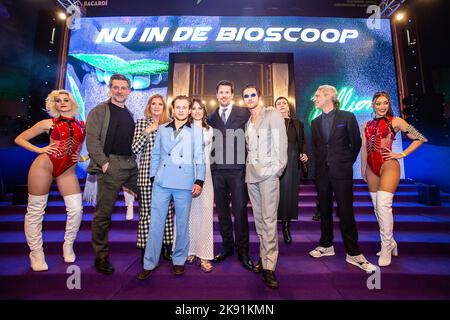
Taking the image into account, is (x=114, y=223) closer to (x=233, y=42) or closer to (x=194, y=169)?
(x=194, y=169)

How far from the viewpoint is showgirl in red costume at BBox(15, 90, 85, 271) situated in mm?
2469

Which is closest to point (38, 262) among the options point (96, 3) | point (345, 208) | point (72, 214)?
point (72, 214)

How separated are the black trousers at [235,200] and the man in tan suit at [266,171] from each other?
129mm

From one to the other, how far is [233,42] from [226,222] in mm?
6357

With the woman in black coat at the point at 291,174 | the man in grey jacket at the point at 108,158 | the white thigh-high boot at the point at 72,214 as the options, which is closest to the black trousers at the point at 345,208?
the woman in black coat at the point at 291,174

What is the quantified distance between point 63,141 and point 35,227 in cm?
103

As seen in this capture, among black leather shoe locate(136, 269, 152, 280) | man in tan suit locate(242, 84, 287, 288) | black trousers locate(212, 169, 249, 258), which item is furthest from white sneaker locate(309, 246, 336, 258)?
black leather shoe locate(136, 269, 152, 280)

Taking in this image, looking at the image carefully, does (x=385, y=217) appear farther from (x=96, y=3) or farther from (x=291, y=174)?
(x=96, y=3)

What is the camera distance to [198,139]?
99.0 inches

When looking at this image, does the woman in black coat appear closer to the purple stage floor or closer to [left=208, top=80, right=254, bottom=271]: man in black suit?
the purple stage floor

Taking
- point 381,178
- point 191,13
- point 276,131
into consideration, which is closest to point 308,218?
point 381,178

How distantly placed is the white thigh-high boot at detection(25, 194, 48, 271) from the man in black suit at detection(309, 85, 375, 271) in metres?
3.38

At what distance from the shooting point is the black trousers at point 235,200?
262 centimetres

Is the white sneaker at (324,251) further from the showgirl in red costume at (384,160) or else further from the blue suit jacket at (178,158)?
the blue suit jacket at (178,158)
